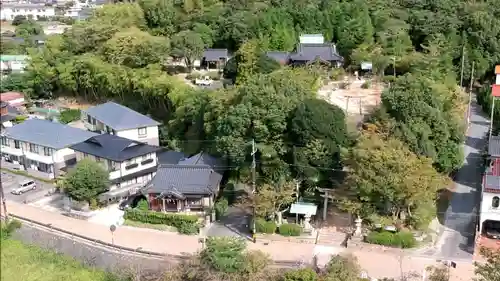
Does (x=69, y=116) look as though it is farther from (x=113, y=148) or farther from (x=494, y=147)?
(x=494, y=147)

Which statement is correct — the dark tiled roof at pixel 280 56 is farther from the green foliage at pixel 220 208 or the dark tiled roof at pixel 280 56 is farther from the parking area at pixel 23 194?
the parking area at pixel 23 194

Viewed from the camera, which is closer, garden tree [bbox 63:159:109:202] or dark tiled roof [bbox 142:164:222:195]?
dark tiled roof [bbox 142:164:222:195]

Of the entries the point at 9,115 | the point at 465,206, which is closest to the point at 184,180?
the point at 465,206

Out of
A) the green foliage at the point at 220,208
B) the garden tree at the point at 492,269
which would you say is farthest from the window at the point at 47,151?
the garden tree at the point at 492,269

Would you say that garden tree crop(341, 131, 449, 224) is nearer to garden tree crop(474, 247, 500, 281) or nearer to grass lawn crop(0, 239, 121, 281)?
garden tree crop(474, 247, 500, 281)

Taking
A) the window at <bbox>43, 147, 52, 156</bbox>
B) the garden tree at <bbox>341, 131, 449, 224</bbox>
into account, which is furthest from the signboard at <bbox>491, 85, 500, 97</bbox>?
the window at <bbox>43, 147, 52, 156</bbox>
